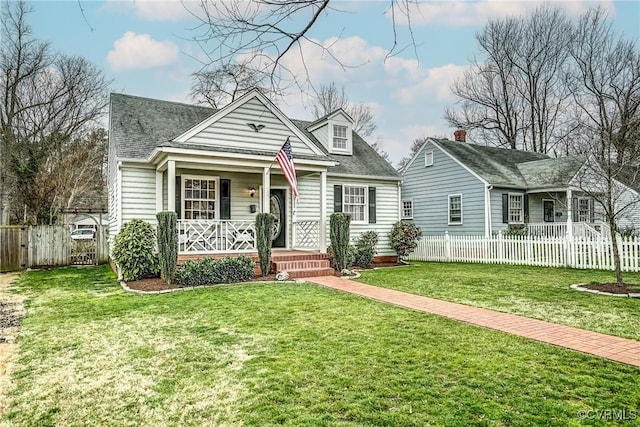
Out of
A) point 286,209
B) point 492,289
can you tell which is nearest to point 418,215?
point 286,209

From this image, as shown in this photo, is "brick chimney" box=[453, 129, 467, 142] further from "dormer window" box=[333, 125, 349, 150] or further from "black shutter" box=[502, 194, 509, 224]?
"dormer window" box=[333, 125, 349, 150]

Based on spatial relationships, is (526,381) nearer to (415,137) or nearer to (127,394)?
(127,394)

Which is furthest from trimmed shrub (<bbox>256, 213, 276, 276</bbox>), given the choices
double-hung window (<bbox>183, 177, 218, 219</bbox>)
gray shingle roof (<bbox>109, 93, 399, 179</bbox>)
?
gray shingle roof (<bbox>109, 93, 399, 179</bbox>)

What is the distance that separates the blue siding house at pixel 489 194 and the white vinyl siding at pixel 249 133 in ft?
28.1

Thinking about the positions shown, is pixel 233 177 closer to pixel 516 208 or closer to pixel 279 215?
pixel 279 215

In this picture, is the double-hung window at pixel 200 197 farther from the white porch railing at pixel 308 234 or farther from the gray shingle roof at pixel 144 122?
the white porch railing at pixel 308 234

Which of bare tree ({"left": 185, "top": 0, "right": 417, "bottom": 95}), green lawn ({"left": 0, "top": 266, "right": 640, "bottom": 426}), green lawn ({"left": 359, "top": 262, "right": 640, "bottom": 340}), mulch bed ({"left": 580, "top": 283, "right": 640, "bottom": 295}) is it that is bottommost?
green lawn ({"left": 0, "top": 266, "right": 640, "bottom": 426})

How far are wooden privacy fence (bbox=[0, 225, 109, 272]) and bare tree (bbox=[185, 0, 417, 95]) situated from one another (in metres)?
13.2

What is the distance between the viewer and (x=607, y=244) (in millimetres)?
11539

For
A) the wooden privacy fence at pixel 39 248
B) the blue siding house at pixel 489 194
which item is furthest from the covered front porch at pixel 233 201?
the blue siding house at pixel 489 194

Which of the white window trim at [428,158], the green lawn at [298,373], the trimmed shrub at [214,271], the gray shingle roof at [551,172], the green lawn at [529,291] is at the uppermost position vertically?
the white window trim at [428,158]

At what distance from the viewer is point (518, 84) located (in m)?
29.0

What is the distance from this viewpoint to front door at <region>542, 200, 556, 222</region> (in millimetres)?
19156

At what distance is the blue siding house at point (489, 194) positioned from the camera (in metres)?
17.3
